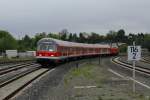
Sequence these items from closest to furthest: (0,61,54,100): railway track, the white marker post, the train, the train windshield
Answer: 1. the white marker post
2. (0,61,54,100): railway track
3. the train
4. the train windshield

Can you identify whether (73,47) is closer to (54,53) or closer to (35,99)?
(54,53)

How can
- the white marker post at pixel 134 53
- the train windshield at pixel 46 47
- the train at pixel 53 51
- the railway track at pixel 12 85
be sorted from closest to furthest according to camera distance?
the white marker post at pixel 134 53
the railway track at pixel 12 85
the train at pixel 53 51
the train windshield at pixel 46 47

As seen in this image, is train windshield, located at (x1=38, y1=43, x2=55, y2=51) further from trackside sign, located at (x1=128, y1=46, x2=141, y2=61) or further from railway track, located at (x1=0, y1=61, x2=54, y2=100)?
trackside sign, located at (x1=128, y1=46, x2=141, y2=61)

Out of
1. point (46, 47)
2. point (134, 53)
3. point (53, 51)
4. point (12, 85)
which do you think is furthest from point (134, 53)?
point (46, 47)

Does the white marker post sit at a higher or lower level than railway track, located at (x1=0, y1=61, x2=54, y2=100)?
higher

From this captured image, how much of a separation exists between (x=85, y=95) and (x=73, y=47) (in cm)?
4125

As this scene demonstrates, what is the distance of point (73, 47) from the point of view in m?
57.7

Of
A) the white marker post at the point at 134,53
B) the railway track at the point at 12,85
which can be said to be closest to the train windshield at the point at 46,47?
the railway track at the point at 12,85

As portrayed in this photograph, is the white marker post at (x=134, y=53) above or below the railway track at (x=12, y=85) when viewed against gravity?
above

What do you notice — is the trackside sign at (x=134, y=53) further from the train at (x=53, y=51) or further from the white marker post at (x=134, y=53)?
the train at (x=53, y=51)

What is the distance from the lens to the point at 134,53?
1769 cm

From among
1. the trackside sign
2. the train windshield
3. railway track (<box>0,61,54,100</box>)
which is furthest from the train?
the trackside sign

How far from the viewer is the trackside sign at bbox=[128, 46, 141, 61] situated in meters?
17.6

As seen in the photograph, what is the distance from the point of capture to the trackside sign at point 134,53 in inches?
693
